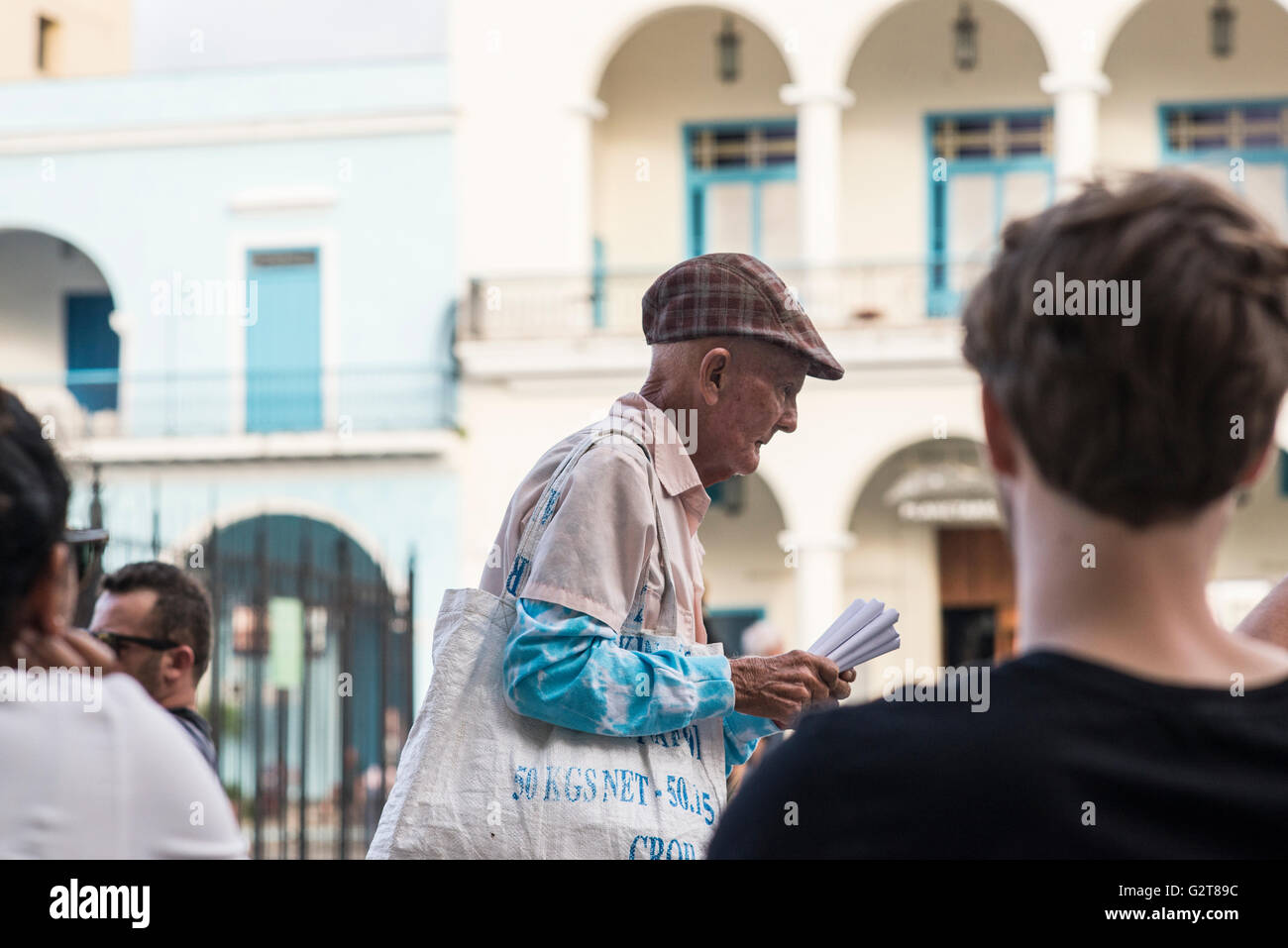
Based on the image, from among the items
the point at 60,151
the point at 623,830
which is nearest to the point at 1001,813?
the point at 623,830

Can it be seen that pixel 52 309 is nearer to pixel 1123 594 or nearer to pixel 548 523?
pixel 548 523

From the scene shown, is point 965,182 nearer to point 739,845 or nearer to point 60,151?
point 60,151

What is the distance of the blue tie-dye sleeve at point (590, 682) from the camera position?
2.41 metres

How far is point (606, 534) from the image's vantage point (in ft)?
8.29

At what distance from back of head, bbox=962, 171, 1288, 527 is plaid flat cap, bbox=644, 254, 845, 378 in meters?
1.47

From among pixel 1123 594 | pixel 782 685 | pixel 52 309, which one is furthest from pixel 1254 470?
pixel 52 309

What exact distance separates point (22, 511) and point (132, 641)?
2417mm

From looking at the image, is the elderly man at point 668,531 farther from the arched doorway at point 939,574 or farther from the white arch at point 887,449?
the arched doorway at point 939,574

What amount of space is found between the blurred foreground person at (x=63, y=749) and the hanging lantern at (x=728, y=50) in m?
17.1

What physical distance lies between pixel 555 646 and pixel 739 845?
113 cm

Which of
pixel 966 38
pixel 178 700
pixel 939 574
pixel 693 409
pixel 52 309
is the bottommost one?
pixel 939 574

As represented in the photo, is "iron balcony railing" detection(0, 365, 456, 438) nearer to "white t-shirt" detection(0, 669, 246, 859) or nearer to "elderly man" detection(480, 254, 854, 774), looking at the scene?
"elderly man" detection(480, 254, 854, 774)

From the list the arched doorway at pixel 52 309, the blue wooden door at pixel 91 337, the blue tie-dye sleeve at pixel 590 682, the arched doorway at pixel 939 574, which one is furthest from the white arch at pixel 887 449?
the blue tie-dye sleeve at pixel 590 682

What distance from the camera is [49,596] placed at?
1.53m
